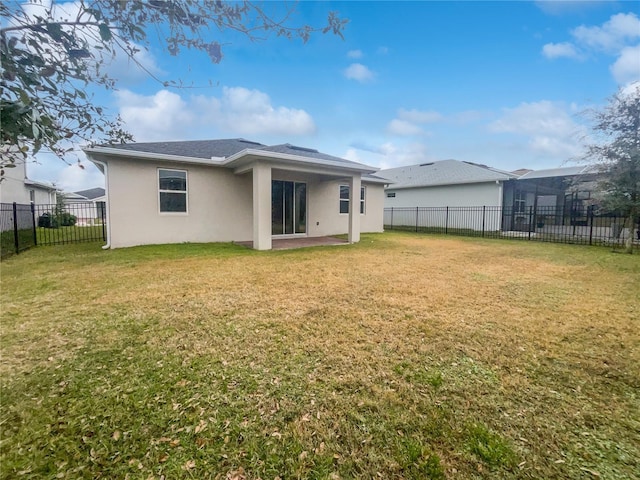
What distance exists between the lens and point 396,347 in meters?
3.06

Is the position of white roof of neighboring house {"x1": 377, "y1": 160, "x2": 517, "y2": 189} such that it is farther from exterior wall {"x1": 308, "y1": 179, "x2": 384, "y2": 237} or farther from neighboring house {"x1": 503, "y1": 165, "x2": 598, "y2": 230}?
exterior wall {"x1": 308, "y1": 179, "x2": 384, "y2": 237}

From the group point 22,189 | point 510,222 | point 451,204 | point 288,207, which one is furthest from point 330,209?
point 22,189

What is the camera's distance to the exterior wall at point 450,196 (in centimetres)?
1684

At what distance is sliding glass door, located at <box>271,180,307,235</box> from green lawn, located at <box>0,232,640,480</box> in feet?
23.6

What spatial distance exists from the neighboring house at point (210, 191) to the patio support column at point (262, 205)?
0.10 ft

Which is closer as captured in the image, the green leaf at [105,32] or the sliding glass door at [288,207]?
the green leaf at [105,32]

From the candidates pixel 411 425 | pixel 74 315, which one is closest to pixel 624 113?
pixel 411 425

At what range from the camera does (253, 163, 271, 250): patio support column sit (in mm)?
8953

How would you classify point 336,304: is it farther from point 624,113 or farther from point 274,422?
point 624,113

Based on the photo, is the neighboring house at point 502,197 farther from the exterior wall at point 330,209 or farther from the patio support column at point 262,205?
the patio support column at point 262,205

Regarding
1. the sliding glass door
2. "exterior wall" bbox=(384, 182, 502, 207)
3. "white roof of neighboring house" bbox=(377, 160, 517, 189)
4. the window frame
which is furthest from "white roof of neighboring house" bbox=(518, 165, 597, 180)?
the window frame

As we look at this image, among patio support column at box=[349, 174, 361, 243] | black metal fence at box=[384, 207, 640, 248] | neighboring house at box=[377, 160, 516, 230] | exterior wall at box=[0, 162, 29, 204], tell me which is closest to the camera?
patio support column at box=[349, 174, 361, 243]

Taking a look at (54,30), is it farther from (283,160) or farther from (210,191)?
(210,191)

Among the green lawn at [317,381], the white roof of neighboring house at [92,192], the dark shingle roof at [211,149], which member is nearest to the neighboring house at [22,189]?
the dark shingle roof at [211,149]
